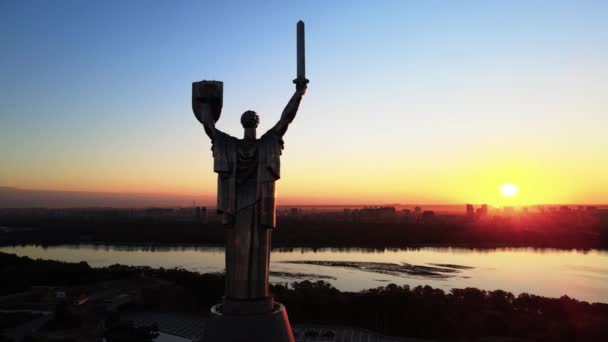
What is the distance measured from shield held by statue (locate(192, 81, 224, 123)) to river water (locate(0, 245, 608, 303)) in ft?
91.6

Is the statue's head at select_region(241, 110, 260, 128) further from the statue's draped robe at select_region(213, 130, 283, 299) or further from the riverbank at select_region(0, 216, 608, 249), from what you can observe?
the riverbank at select_region(0, 216, 608, 249)

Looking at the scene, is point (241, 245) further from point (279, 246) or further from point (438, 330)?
point (279, 246)

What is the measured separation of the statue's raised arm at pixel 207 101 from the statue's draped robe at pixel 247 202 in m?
0.18

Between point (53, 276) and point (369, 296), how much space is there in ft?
58.4

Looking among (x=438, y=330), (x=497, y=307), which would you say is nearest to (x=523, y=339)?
(x=438, y=330)

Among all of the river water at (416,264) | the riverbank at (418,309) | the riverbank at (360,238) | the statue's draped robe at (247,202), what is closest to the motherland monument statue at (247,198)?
the statue's draped robe at (247,202)

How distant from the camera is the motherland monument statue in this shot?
4.28 metres

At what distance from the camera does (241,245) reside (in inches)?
171

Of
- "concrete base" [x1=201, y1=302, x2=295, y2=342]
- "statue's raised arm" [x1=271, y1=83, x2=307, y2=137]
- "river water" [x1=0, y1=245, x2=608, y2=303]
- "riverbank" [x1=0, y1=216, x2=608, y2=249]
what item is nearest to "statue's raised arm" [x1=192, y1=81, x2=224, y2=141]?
"statue's raised arm" [x1=271, y1=83, x2=307, y2=137]

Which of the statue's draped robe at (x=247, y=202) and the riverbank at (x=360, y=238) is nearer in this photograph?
the statue's draped robe at (x=247, y=202)

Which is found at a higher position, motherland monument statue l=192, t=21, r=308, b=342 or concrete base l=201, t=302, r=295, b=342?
motherland monument statue l=192, t=21, r=308, b=342

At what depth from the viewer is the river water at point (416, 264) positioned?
1305 inches

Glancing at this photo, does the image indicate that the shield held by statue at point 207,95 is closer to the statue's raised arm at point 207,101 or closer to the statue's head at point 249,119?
the statue's raised arm at point 207,101

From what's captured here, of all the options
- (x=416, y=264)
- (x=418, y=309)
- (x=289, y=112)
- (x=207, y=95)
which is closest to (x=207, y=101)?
(x=207, y=95)
